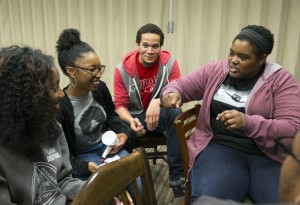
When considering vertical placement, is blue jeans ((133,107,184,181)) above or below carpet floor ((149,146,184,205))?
above

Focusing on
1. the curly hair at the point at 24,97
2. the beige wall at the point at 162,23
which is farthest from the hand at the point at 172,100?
the beige wall at the point at 162,23

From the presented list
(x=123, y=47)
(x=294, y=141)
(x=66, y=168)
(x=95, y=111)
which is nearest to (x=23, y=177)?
(x=66, y=168)

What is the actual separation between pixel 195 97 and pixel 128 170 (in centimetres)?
97

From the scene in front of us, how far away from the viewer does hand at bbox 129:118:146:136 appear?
197cm

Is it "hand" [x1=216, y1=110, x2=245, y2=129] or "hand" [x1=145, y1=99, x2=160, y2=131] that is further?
"hand" [x1=145, y1=99, x2=160, y2=131]

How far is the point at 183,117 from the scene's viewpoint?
5.59ft

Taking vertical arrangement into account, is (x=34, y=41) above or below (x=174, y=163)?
above

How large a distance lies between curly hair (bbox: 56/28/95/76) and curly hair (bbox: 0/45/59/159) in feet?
1.88

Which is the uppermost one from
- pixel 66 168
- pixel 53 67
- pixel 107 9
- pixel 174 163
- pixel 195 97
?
pixel 107 9

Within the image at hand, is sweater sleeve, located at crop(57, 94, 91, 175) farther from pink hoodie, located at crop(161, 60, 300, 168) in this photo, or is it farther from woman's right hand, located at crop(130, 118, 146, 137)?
pink hoodie, located at crop(161, 60, 300, 168)

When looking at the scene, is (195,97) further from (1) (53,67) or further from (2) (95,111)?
(1) (53,67)

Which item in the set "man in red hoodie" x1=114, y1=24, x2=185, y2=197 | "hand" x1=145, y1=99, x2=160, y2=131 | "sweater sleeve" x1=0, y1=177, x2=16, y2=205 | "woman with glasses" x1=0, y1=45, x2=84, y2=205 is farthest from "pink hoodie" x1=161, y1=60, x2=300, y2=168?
"sweater sleeve" x1=0, y1=177, x2=16, y2=205

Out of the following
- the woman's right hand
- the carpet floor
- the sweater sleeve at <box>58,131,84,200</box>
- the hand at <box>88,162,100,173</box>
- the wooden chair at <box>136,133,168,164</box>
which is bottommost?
the carpet floor

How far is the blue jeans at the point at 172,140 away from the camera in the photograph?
6.74ft
